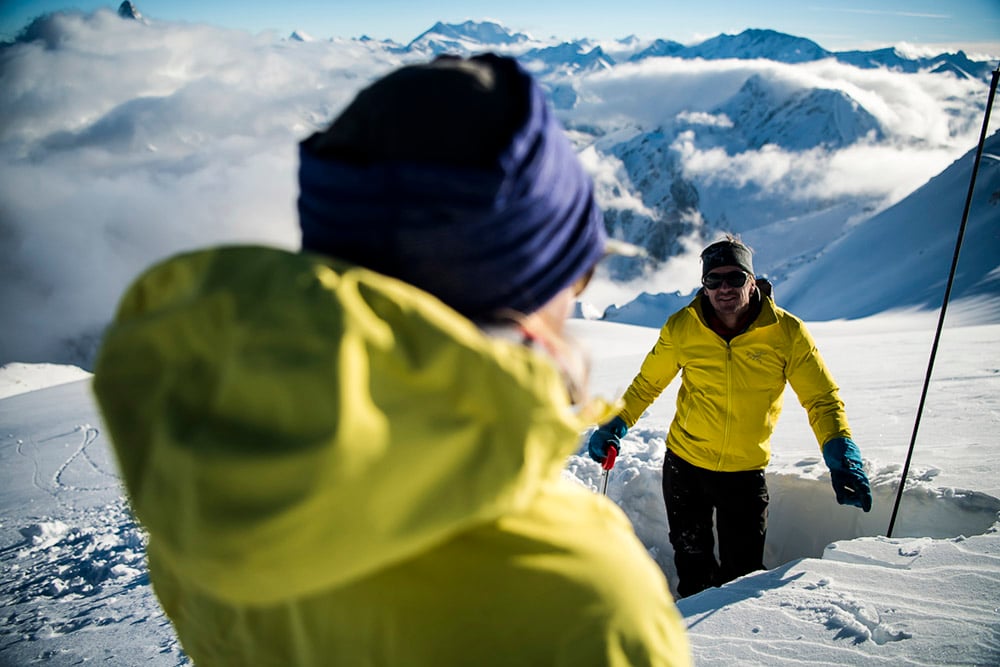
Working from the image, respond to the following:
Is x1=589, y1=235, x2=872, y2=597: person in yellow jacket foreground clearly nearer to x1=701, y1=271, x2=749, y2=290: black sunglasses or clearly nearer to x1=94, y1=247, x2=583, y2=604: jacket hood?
x1=701, y1=271, x2=749, y2=290: black sunglasses

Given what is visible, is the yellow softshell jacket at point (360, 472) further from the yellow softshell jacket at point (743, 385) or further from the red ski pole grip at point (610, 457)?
the red ski pole grip at point (610, 457)

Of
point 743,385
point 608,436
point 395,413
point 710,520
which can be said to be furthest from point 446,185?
point 710,520

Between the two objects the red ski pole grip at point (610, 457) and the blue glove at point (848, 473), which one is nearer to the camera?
the blue glove at point (848, 473)

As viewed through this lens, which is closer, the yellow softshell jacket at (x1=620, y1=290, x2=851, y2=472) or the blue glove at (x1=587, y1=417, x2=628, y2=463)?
the yellow softshell jacket at (x1=620, y1=290, x2=851, y2=472)

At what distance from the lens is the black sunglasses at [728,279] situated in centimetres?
338

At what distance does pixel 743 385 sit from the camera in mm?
3492

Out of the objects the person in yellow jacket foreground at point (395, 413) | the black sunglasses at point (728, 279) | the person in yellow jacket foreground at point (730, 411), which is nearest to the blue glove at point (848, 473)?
the person in yellow jacket foreground at point (730, 411)

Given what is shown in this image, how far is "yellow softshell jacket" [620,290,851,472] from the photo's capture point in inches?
133

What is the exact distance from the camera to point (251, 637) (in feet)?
2.36

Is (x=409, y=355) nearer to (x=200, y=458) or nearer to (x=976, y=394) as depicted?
(x=200, y=458)

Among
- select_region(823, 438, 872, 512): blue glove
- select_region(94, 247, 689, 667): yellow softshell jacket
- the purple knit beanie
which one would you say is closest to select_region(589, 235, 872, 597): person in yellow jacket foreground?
select_region(823, 438, 872, 512): blue glove

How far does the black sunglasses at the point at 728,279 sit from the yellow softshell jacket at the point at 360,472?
3016 millimetres

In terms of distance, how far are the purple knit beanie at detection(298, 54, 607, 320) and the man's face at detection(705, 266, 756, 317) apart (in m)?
2.93

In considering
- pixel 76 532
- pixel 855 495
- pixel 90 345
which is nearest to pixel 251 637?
pixel 855 495
